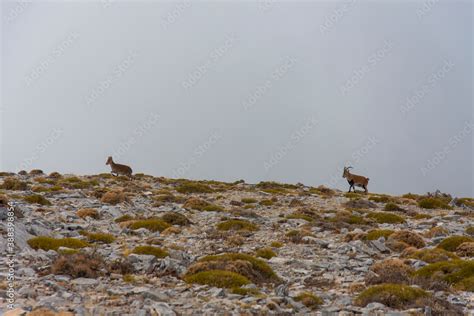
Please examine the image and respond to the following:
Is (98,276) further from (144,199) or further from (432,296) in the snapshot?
(144,199)

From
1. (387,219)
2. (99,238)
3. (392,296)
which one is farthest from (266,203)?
(392,296)

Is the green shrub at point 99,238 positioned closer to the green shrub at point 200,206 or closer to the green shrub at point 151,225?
the green shrub at point 151,225

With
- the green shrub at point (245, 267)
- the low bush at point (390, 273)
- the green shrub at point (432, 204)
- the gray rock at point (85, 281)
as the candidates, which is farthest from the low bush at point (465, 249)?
the green shrub at point (432, 204)

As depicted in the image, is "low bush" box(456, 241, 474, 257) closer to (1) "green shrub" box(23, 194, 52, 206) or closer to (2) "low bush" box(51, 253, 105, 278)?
(2) "low bush" box(51, 253, 105, 278)

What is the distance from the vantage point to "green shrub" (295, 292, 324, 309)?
9445 millimetres

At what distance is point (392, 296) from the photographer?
962 centimetres

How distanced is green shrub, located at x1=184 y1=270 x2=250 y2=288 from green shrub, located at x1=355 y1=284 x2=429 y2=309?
289 cm

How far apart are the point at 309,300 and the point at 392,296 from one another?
190cm

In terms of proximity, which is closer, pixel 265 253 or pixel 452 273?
pixel 452 273

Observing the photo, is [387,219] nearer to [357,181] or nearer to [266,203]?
[266,203]

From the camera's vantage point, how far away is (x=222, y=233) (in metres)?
18.7

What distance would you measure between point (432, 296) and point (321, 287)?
280 centimetres

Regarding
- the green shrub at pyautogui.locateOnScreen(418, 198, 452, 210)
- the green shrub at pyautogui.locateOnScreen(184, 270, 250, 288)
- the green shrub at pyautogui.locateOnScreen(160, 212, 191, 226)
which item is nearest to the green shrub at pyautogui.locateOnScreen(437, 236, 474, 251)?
the green shrub at pyautogui.locateOnScreen(184, 270, 250, 288)

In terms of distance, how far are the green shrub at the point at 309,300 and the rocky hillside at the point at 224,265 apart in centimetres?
2
